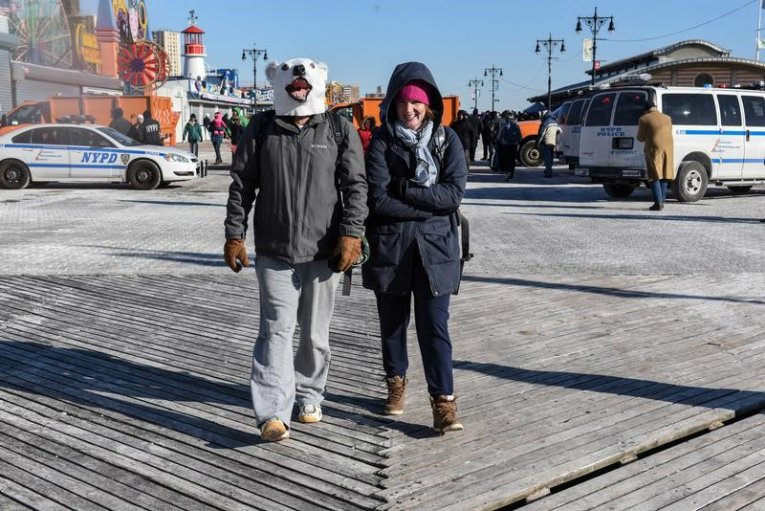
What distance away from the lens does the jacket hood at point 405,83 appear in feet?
13.8

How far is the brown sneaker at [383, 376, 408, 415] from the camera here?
15.2ft

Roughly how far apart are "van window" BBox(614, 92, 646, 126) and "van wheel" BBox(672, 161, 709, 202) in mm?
1244

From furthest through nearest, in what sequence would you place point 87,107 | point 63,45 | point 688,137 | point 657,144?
point 63,45 → point 87,107 → point 688,137 → point 657,144

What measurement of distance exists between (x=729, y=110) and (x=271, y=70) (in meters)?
13.9

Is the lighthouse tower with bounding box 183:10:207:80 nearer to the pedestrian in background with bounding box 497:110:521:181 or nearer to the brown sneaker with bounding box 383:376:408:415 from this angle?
the pedestrian in background with bounding box 497:110:521:181

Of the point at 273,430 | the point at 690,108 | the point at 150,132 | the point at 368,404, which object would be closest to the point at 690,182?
the point at 690,108

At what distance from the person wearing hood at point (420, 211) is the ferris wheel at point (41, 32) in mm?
38061

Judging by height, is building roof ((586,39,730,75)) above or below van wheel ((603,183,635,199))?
above

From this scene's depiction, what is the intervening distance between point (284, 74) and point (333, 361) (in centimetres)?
221

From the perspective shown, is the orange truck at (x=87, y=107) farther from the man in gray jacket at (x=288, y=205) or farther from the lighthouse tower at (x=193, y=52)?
the lighthouse tower at (x=193, y=52)

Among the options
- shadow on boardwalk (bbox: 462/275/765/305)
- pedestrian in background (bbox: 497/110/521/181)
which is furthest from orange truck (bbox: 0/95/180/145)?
shadow on boardwalk (bbox: 462/275/765/305)

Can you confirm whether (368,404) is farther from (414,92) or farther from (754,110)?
(754,110)

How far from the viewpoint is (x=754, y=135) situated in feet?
54.5

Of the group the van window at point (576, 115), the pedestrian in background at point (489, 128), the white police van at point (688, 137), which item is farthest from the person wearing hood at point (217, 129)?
the white police van at point (688, 137)
